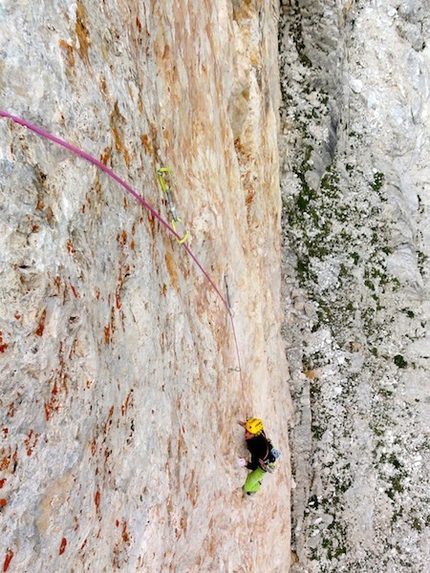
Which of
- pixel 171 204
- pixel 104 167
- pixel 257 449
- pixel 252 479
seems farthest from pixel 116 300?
pixel 252 479

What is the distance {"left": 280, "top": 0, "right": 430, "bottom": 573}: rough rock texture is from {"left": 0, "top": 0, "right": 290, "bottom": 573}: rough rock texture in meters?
Result: 6.70

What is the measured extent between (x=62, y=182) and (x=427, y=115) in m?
19.5

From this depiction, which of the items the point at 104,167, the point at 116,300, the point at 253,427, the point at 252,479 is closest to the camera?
the point at 104,167

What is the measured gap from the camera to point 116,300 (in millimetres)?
4473

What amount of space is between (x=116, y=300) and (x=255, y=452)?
5834 millimetres

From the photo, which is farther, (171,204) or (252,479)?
(252,479)

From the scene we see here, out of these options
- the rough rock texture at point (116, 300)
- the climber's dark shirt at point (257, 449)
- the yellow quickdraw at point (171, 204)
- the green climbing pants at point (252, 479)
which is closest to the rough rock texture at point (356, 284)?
the green climbing pants at point (252, 479)

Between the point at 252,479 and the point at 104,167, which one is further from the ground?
the point at 104,167

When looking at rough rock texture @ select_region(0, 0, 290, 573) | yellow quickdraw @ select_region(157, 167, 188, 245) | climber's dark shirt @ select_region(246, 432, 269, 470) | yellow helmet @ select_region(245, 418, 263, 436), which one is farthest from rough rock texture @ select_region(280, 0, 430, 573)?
yellow quickdraw @ select_region(157, 167, 188, 245)

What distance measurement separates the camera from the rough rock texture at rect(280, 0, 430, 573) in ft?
48.2

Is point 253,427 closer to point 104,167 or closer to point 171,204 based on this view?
point 171,204

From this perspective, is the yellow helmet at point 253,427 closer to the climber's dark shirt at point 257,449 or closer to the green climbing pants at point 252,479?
the climber's dark shirt at point 257,449

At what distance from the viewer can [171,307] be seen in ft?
19.4

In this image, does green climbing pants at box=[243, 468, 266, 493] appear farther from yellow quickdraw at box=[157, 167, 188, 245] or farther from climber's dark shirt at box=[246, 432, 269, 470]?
yellow quickdraw at box=[157, 167, 188, 245]
